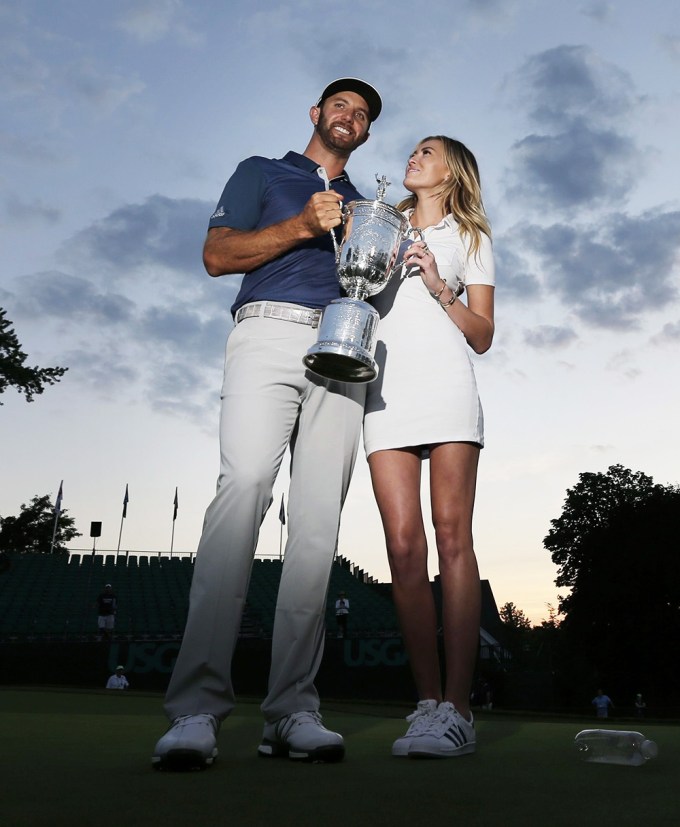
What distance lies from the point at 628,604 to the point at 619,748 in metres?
33.8

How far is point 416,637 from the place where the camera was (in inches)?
128

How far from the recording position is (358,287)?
3.02 m

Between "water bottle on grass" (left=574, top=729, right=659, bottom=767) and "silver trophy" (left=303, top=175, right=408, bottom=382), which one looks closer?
"water bottle on grass" (left=574, top=729, right=659, bottom=767)

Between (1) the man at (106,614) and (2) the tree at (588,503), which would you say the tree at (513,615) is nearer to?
(2) the tree at (588,503)

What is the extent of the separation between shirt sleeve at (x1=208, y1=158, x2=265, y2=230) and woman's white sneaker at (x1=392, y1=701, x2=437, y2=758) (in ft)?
6.20

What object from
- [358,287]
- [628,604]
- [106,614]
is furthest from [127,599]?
[358,287]

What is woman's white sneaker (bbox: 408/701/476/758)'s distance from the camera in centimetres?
257

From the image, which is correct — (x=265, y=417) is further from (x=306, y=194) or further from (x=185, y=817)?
(x=185, y=817)

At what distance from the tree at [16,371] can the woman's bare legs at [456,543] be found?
Result: 94.0 feet

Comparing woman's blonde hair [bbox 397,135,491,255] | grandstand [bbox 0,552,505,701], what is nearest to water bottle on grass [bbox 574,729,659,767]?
woman's blonde hair [bbox 397,135,491,255]

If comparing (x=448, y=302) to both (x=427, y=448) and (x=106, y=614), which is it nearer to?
(x=427, y=448)

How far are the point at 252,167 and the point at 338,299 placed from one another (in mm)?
740

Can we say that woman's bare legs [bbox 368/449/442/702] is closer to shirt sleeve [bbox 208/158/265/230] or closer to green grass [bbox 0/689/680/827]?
green grass [bbox 0/689/680/827]

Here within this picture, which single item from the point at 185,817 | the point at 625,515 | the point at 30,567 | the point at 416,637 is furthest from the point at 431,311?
the point at 625,515
